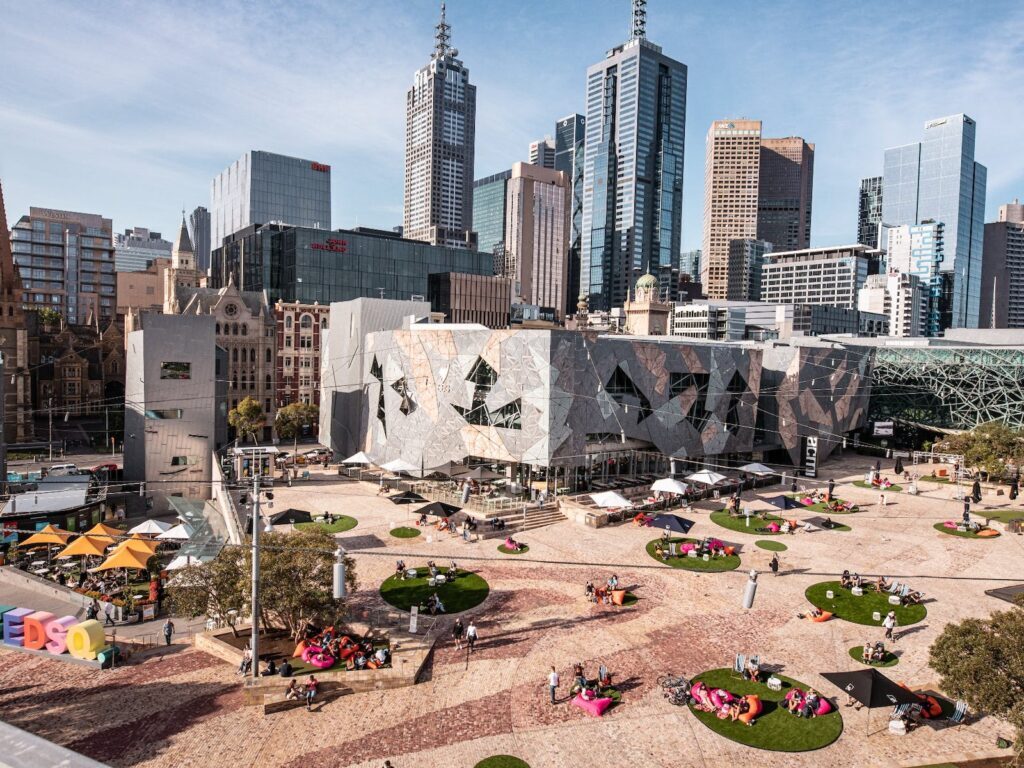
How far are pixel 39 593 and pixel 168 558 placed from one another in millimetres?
6481

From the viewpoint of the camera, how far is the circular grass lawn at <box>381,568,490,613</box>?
3059 centimetres

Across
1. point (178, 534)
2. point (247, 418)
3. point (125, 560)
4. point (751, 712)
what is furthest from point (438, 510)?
point (247, 418)

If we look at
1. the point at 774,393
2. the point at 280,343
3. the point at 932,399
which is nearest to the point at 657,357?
the point at 774,393

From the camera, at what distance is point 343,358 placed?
238ft

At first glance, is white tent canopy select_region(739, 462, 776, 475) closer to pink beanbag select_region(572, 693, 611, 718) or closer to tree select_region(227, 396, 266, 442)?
pink beanbag select_region(572, 693, 611, 718)

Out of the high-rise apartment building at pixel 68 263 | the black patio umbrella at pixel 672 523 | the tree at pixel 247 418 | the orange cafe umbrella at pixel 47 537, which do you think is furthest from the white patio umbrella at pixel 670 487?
the high-rise apartment building at pixel 68 263

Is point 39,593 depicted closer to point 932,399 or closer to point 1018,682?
point 1018,682

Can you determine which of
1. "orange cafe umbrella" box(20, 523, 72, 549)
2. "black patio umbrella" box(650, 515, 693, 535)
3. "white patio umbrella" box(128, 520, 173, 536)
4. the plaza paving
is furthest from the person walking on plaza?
"orange cafe umbrella" box(20, 523, 72, 549)

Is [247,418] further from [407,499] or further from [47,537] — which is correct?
[47,537]

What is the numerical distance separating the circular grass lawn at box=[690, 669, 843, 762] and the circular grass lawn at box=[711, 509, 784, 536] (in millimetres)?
20929

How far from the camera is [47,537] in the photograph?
3750 centimetres

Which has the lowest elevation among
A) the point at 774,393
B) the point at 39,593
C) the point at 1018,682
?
the point at 39,593

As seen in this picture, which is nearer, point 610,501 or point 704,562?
point 704,562

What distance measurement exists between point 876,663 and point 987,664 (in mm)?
8575
